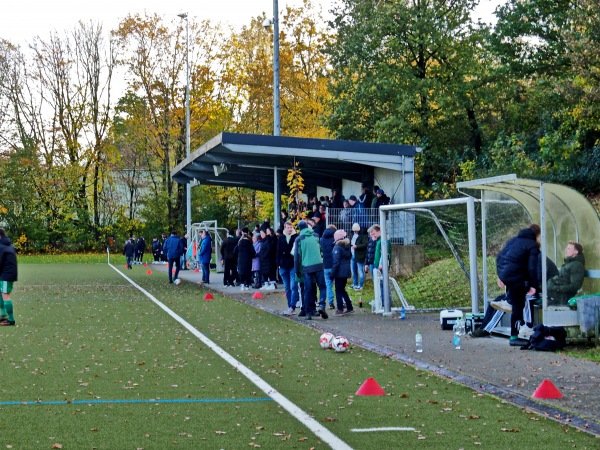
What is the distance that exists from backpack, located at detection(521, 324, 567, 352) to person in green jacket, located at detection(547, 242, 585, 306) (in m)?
0.55

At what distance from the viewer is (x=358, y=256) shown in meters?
26.2

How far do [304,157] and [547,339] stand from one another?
52.7ft

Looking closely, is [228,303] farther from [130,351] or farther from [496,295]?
[130,351]

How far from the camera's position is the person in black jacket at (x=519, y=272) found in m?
14.7

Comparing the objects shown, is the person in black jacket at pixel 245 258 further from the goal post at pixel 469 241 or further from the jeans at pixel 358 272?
the goal post at pixel 469 241

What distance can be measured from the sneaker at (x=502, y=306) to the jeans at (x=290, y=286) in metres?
6.06

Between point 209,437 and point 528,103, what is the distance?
42.3m

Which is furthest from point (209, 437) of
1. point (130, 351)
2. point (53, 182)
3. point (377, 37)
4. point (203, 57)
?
point (53, 182)

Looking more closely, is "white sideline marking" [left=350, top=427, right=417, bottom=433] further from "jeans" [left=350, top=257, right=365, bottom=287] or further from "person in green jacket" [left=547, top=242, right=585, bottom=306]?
"jeans" [left=350, top=257, right=365, bottom=287]

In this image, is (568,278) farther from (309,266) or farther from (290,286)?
(290,286)

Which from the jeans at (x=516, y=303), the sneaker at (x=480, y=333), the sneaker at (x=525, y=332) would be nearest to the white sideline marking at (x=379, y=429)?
the sneaker at (x=525, y=332)

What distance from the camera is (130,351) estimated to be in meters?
14.3

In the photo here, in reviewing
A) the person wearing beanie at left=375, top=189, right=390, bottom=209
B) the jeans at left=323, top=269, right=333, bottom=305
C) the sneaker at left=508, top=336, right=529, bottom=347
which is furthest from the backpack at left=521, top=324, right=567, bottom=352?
the person wearing beanie at left=375, top=189, right=390, bottom=209

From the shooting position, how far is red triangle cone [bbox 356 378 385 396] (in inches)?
402
